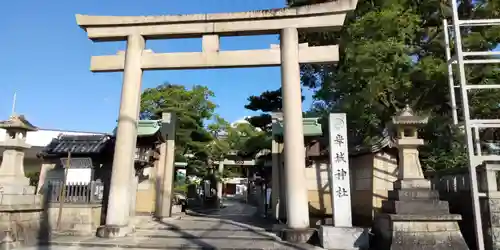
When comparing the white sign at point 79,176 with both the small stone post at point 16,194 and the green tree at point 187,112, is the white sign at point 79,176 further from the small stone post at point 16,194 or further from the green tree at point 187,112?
the green tree at point 187,112

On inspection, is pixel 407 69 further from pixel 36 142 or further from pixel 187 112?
pixel 36 142

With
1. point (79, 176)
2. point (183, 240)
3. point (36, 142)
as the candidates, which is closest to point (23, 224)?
point (79, 176)

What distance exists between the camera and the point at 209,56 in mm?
11289

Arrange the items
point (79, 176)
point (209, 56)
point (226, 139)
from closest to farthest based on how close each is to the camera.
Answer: point (209, 56) → point (79, 176) → point (226, 139)

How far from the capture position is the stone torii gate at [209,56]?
10.3 meters

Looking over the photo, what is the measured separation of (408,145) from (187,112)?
19389 mm

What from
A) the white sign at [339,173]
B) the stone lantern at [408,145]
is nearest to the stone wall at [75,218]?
the white sign at [339,173]

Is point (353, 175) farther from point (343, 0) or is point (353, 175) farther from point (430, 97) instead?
point (343, 0)

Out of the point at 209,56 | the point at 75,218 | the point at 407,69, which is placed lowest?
the point at 75,218

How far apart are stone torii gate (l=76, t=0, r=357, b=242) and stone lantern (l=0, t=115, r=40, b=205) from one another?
2304 mm

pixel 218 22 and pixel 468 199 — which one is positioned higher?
pixel 218 22

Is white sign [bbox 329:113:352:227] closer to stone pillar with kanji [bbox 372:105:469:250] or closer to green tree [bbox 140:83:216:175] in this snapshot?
stone pillar with kanji [bbox 372:105:469:250]

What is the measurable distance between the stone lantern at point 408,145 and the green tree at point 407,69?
375cm

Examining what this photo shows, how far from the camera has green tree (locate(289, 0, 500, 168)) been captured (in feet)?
41.8
